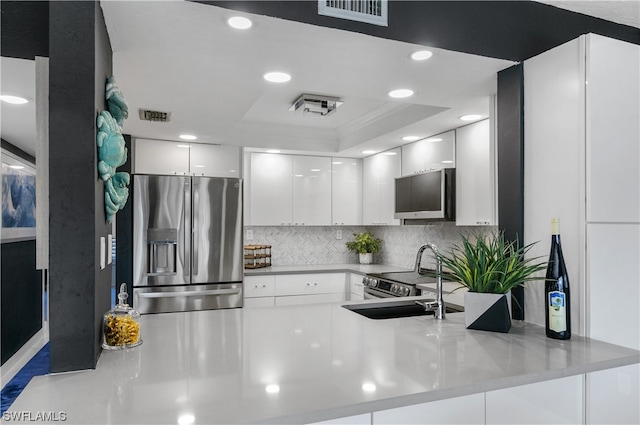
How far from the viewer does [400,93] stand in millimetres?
2422

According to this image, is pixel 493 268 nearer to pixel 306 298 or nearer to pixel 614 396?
pixel 614 396

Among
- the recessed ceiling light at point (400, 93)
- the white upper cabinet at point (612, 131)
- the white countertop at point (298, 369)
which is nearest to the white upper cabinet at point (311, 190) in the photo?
the recessed ceiling light at point (400, 93)

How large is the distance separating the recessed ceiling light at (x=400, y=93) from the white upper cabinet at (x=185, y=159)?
2.19m

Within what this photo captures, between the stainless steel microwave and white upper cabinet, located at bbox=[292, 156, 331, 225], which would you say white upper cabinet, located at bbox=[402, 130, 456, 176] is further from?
white upper cabinet, located at bbox=[292, 156, 331, 225]

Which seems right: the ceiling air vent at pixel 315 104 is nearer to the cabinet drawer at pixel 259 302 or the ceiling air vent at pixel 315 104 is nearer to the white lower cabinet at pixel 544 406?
the cabinet drawer at pixel 259 302

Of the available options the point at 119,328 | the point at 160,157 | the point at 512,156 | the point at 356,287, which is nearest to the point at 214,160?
the point at 160,157

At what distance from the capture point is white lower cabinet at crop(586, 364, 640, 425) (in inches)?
57.6

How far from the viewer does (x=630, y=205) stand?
175cm

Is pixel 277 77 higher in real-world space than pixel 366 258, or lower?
higher

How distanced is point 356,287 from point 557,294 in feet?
9.72

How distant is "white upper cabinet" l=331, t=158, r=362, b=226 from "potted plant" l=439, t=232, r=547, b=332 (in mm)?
3071

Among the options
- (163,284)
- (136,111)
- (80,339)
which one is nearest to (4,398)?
(163,284)

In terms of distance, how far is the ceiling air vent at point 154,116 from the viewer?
2.95 m

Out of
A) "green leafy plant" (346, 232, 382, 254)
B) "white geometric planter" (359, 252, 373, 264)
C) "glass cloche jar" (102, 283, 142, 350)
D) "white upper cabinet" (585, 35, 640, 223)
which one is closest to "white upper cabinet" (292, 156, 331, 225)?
"green leafy plant" (346, 232, 382, 254)
